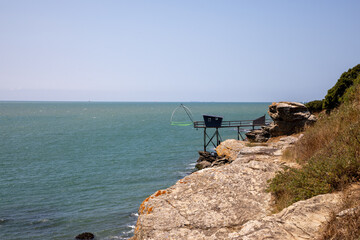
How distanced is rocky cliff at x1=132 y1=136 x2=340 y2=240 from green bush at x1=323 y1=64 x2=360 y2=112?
21.6m

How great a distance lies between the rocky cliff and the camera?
176 inches

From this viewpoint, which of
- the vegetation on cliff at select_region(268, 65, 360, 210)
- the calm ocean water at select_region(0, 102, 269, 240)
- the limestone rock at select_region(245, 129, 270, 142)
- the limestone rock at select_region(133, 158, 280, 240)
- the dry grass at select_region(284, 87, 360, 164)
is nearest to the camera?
the vegetation on cliff at select_region(268, 65, 360, 210)

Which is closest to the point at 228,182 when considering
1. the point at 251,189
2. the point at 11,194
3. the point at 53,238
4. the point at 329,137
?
the point at 251,189

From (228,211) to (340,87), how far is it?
24832 millimetres

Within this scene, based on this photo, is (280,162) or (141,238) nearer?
(141,238)

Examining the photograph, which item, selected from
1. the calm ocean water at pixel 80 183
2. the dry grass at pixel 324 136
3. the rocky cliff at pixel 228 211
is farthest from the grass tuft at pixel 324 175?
the calm ocean water at pixel 80 183

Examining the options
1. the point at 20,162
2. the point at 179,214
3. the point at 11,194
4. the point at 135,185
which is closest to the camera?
the point at 179,214

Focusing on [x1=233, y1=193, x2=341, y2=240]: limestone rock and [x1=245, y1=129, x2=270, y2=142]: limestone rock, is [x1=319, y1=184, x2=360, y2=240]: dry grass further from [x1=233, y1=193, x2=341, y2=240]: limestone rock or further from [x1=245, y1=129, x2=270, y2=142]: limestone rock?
[x1=245, y1=129, x2=270, y2=142]: limestone rock

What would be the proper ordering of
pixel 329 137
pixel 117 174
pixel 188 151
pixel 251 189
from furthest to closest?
pixel 188 151
pixel 117 174
pixel 329 137
pixel 251 189

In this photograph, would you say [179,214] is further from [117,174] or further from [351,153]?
[117,174]

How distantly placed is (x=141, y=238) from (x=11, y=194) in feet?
76.6

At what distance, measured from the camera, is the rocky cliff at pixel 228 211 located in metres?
4.48

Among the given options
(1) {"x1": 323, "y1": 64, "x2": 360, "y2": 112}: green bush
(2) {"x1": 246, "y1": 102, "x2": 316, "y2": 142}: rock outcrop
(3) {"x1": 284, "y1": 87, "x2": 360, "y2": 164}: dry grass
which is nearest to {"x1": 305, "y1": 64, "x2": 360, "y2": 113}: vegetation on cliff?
(1) {"x1": 323, "y1": 64, "x2": 360, "y2": 112}: green bush

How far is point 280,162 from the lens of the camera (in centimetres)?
875
